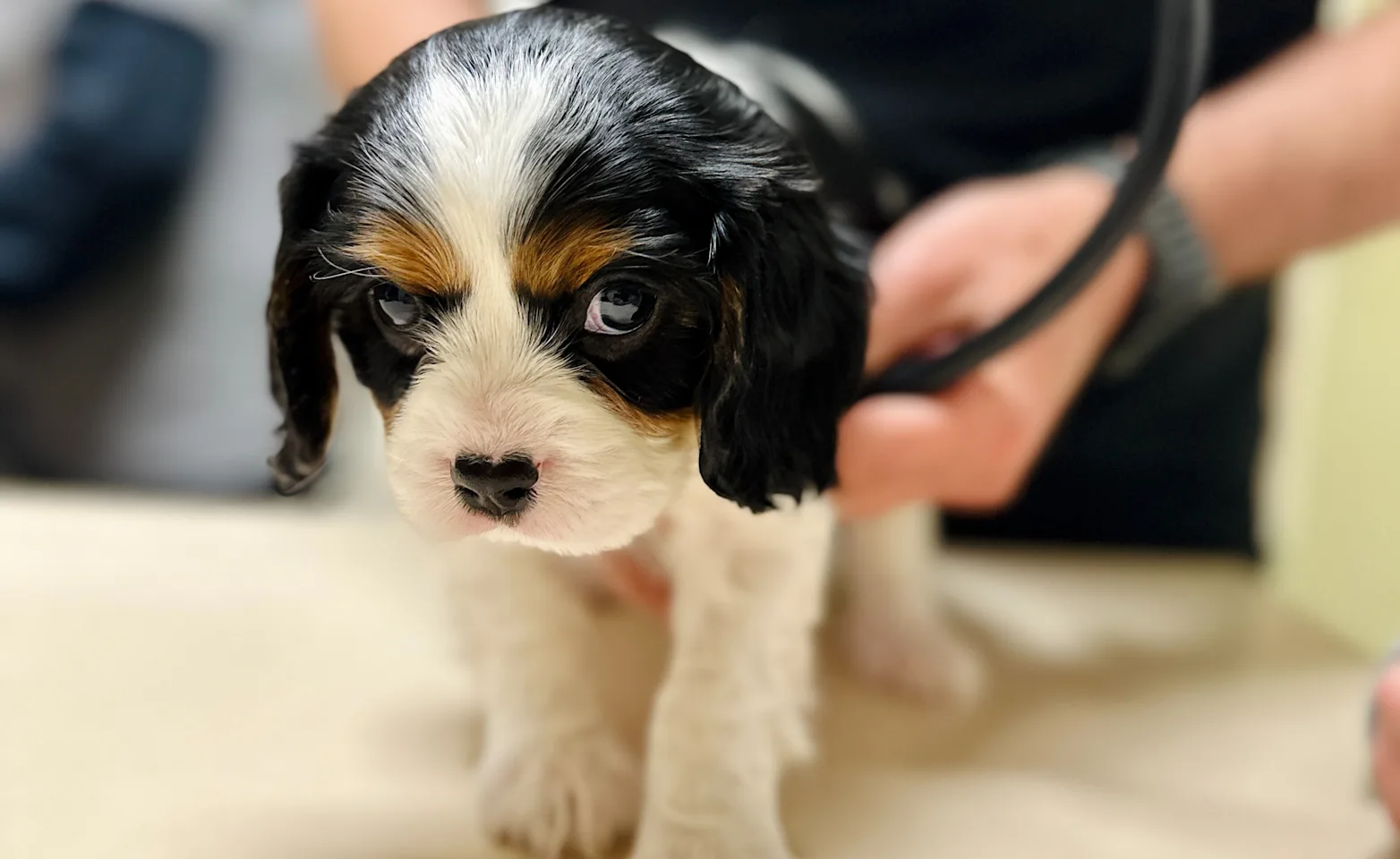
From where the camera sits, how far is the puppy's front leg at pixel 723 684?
0.91 meters

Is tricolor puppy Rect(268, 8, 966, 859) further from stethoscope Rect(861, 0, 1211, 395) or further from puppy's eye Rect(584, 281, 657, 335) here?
stethoscope Rect(861, 0, 1211, 395)

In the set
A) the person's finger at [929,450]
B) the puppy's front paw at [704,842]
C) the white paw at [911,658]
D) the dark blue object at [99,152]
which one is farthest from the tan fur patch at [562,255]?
the dark blue object at [99,152]

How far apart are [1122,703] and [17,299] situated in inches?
63.2

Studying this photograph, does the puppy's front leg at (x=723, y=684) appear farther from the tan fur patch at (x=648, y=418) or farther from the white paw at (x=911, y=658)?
the white paw at (x=911, y=658)

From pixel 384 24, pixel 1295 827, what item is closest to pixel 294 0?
pixel 384 24

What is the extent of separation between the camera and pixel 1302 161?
57.1 inches

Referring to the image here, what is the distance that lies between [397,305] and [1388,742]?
35.3 inches

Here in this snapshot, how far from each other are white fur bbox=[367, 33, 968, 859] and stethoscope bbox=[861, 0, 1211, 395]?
0.68 feet

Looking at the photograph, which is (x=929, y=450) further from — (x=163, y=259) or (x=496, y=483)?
(x=163, y=259)

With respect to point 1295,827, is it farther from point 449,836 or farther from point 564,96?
point 564,96

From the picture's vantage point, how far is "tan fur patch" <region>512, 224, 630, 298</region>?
0.68m

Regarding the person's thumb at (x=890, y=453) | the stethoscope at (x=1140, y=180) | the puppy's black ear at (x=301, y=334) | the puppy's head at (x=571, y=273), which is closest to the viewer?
the puppy's head at (x=571, y=273)

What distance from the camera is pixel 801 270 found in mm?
754

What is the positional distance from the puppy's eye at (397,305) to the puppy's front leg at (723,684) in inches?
10.1
